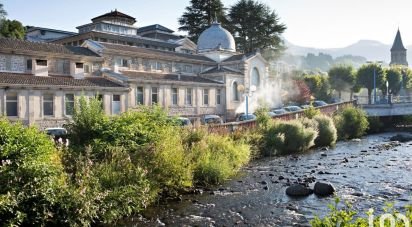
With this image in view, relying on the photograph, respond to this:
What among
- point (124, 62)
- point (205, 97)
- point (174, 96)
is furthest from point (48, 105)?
point (205, 97)

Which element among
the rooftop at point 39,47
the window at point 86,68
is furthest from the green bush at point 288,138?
the rooftop at point 39,47

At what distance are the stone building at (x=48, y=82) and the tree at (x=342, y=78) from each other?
47.2 m

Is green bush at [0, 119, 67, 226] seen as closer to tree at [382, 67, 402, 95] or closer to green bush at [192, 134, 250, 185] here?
green bush at [192, 134, 250, 185]

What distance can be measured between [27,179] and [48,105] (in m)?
23.1

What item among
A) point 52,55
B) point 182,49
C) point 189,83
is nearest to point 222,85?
point 189,83

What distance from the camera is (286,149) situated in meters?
30.9

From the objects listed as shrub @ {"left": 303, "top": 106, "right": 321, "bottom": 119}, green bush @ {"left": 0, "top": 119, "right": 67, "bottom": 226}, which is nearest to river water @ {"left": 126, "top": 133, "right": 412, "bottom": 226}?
green bush @ {"left": 0, "top": 119, "right": 67, "bottom": 226}

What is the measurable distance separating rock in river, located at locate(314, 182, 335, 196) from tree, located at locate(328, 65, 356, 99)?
58.8 metres

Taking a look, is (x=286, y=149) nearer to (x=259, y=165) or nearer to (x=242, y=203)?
(x=259, y=165)

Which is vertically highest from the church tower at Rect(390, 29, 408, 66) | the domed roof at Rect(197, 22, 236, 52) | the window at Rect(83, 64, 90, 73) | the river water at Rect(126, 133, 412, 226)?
the church tower at Rect(390, 29, 408, 66)

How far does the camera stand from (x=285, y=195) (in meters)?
18.3

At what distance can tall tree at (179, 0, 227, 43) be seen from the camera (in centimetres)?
6906

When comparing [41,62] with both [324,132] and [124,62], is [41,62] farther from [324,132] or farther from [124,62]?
[324,132]

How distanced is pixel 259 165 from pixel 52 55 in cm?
2346
